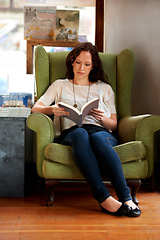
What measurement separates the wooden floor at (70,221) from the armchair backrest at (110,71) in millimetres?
790

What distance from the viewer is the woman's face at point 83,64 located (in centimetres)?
218

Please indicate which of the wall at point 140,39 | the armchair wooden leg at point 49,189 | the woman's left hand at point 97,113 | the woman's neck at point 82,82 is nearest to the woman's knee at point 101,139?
the woman's left hand at point 97,113

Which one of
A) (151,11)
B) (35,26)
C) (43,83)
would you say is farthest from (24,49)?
(151,11)

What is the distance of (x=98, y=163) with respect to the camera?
178 cm

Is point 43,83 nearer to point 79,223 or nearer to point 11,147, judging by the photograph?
point 11,147

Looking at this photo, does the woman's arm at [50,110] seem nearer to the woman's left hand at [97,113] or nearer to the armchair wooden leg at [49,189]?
the woman's left hand at [97,113]

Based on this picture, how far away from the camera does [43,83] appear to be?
7.93 feet

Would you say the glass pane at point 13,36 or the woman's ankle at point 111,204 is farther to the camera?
the glass pane at point 13,36

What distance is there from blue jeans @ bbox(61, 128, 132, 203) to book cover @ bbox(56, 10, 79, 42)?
144cm

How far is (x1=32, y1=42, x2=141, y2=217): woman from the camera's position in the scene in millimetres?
1664

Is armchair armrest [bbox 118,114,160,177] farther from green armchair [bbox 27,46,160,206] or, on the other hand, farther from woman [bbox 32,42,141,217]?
woman [bbox 32,42,141,217]

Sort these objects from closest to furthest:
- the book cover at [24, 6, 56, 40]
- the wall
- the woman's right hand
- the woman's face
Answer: the woman's right hand → the woman's face → the wall → the book cover at [24, 6, 56, 40]

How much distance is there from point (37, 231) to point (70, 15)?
2.14 meters

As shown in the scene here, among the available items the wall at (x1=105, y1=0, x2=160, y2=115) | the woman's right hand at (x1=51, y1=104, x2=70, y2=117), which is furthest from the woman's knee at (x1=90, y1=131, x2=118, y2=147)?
the wall at (x1=105, y1=0, x2=160, y2=115)
